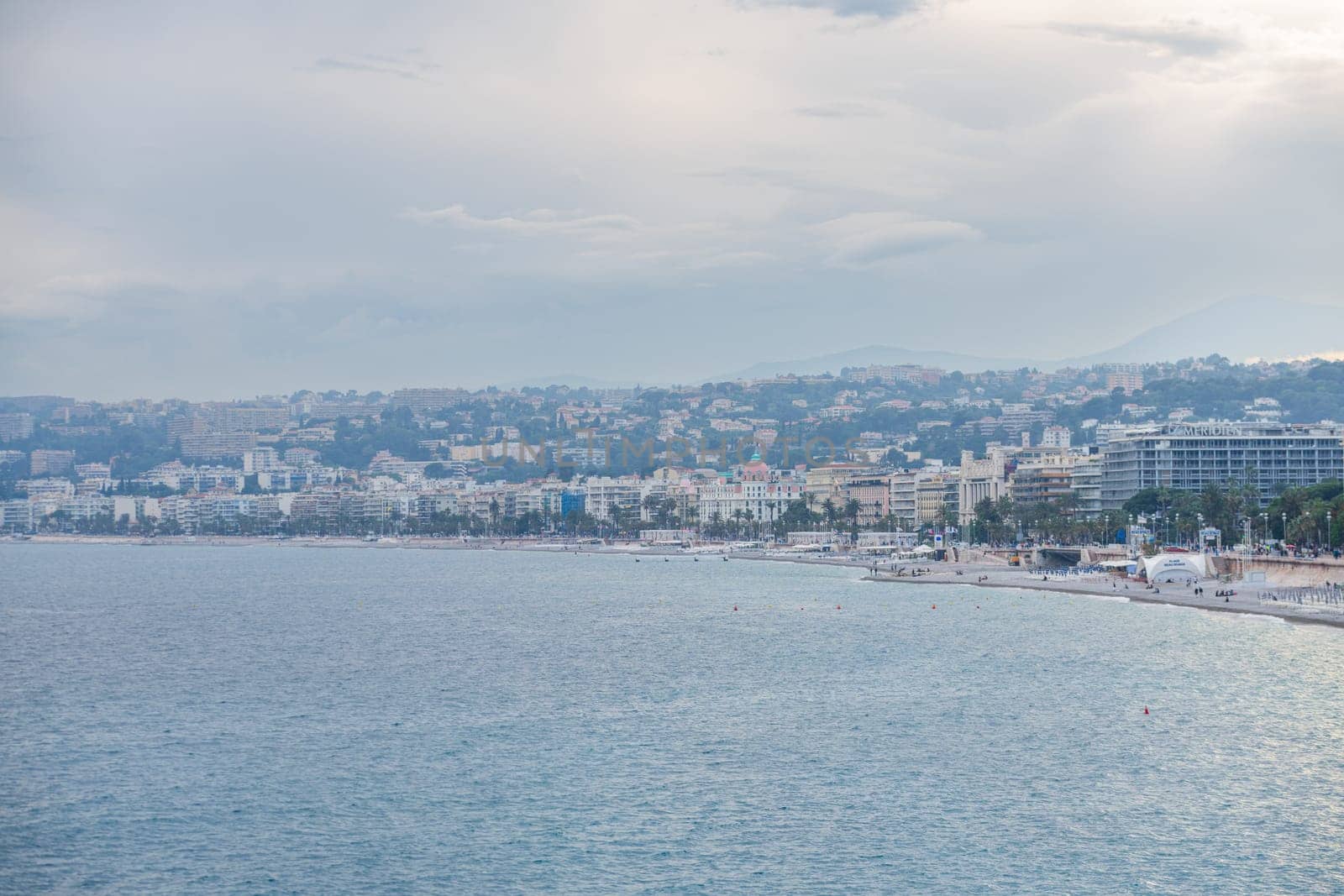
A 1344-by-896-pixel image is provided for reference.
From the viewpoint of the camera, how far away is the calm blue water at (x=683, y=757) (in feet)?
88.6

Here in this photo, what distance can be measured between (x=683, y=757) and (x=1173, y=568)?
50314 millimetres

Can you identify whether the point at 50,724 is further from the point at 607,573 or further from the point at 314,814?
the point at 607,573

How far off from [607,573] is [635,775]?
83.9 meters

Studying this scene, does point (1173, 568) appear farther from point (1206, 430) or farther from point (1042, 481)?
point (1042, 481)

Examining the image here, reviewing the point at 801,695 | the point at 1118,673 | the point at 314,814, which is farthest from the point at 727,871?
the point at 1118,673

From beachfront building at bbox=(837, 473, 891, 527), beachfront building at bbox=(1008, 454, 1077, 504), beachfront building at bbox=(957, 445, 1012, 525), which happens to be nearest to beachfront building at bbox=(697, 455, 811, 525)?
beachfront building at bbox=(837, 473, 891, 527)

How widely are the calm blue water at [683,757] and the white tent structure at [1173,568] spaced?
13664 millimetres

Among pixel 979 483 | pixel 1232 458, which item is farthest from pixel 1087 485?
pixel 979 483

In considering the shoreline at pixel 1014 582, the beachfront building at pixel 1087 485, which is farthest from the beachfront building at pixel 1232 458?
the shoreline at pixel 1014 582

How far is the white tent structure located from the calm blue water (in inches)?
538

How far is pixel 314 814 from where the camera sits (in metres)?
30.4

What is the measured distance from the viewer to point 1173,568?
79812 mm

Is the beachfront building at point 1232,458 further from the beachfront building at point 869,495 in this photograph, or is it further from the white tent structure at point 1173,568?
the beachfront building at point 869,495

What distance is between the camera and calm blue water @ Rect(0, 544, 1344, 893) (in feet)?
88.6
